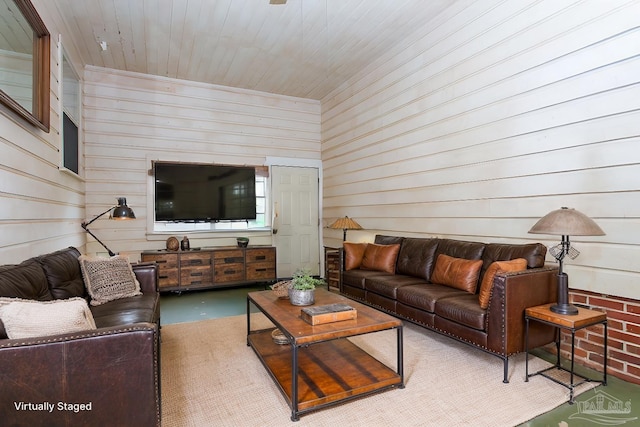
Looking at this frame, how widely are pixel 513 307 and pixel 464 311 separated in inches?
13.6

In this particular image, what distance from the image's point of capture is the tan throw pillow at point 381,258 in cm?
402

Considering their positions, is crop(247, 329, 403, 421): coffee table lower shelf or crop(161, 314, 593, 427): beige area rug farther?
crop(247, 329, 403, 421): coffee table lower shelf

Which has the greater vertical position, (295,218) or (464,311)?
(295,218)

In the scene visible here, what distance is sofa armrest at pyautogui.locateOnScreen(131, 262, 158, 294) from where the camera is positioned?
3178 mm

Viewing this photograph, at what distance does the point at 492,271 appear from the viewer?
250 centimetres

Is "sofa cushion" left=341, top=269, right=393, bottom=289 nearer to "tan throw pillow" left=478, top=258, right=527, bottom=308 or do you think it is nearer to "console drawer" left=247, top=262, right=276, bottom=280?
"tan throw pillow" left=478, top=258, right=527, bottom=308

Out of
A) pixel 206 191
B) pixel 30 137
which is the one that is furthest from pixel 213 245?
pixel 30 137

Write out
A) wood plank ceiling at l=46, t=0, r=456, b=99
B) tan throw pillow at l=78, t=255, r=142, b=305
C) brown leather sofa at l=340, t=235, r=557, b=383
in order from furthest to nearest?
1. wood plank ceiling at l=46, t=0, r=456, b=99
2. tan throw pillow at l=78, t=255, r=142, b=305
3. brown leather sofa at l=340, t=235, r=557, b=383

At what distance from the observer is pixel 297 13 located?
3.68m

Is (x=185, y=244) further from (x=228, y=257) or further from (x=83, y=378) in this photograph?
(x=83, y=378)

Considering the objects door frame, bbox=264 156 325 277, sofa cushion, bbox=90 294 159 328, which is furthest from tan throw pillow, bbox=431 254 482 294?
door frame, bbox=264 156 325 277

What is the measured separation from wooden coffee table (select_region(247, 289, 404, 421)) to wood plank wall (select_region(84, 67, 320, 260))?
10.9ft

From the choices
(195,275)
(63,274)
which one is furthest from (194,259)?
(63,274)

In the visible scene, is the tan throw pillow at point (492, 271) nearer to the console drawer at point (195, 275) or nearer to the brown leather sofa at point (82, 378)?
the brown leather sofa at point (82, 378)
